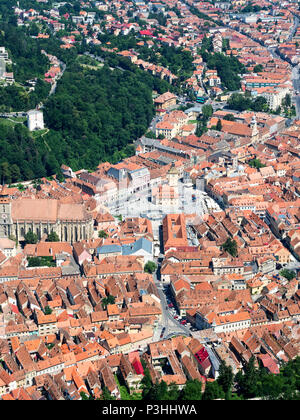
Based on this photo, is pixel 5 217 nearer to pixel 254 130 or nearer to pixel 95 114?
pixel 95 114

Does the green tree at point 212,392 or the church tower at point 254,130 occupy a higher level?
the green tree at point 212,392

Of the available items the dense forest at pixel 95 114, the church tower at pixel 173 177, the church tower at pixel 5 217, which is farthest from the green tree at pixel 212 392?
the dense forest at pixel 95 114

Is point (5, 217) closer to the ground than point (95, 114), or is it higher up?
closer to the ground

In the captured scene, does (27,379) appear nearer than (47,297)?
Yes

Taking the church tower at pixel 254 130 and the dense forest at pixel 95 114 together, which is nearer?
the dense forest at pixel 95 114

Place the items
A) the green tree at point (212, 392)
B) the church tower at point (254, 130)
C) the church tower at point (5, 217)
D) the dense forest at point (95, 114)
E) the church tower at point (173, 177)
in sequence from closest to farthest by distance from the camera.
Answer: the green tree at point (212, 392), the church tower at point (5, 217), the church tower at point (173, 177), the dense forest at point (95, 114), the church tower at point (254, 130)

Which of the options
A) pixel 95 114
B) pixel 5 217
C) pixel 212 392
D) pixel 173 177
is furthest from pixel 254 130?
pixel 212 392

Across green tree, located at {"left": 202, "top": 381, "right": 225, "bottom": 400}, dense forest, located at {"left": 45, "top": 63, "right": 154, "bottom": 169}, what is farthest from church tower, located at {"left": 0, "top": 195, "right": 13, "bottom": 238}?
green tree, located at {"left": 202, "top": 381, "right": 225, "bottom": 400}

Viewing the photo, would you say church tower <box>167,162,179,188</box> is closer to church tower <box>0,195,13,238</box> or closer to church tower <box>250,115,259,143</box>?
church tower <box>0,195,13,238</box>

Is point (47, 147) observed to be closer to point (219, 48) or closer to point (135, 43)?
point (135, 43)

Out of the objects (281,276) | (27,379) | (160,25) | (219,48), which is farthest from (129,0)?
(27,379)

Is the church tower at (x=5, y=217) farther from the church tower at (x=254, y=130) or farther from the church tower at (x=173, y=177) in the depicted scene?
the church tower at (x=254, y=130)
